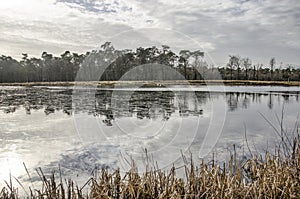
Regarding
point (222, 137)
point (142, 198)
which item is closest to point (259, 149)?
point (222, 137)

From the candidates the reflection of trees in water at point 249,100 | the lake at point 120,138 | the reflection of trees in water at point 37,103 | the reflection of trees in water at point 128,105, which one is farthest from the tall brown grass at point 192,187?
the reflection of trees in water at point 249,100

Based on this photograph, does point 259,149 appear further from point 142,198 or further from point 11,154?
point 11,154

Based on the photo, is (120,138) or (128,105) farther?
(128,105)

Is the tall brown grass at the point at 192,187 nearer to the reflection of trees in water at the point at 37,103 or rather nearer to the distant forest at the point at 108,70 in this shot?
the reflection of trees in water at the point at 37,103

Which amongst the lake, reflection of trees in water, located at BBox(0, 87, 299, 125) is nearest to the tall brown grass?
the lake

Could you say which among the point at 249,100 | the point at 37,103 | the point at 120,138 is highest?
the point at 37,103

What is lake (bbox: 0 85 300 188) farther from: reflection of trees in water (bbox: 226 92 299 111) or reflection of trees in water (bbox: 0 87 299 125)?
reflection of trees in water (bbox: 226 92 299 111)

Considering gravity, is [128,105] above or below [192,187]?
above

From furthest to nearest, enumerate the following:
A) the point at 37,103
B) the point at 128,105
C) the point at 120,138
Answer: the point at 37,103 → the point at 128,105 → the point at 120,138

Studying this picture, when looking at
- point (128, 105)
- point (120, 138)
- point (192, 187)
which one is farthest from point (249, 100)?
point (192, 187)

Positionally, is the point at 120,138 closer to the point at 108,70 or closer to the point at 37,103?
the point at 37,103

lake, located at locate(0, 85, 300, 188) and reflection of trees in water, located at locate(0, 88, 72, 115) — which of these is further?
reflection of trees in water, located at locate(0, 88, 72, 115)

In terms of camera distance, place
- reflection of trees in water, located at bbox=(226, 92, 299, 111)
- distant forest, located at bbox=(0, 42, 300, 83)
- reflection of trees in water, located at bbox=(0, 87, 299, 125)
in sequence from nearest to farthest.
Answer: reflection of trees in water, located at bbox=(0, 87, 299, 125) → reflection of trees in water, located at bbox=(226, 92, 299, 111) → distant forest, located at bbox=(0, 42, 300, 83)

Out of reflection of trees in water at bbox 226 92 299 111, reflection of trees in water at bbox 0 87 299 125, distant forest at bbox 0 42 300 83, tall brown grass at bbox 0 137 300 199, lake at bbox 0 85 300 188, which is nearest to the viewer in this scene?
tall brown grass at bbox 0 137 300 199
